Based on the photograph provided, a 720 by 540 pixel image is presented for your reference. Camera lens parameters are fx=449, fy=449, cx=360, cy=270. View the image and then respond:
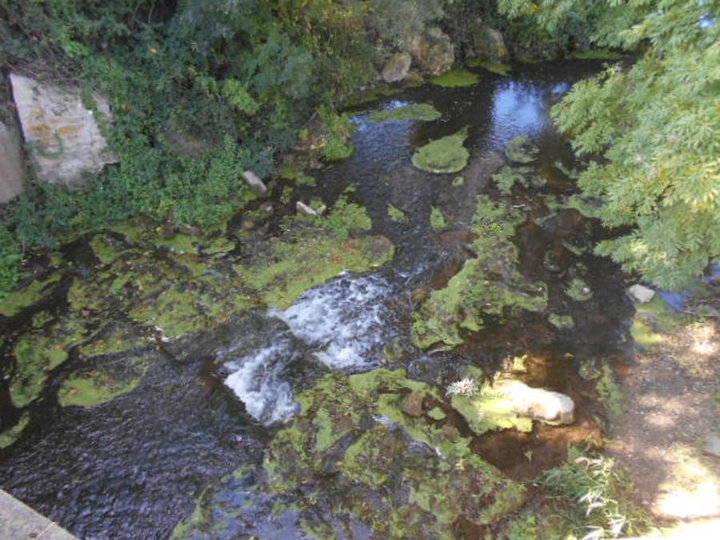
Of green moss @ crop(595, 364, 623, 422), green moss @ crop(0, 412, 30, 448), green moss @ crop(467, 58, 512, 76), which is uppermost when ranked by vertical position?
green moss @ crop(467, 58, 512, 76)

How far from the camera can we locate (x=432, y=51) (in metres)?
15.7

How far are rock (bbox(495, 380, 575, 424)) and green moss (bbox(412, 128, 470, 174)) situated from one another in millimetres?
6350

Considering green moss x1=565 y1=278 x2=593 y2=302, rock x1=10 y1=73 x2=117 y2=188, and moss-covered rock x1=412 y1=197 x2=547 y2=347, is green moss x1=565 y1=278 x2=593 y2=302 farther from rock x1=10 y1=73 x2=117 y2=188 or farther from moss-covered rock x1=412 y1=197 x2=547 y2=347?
rock x1=10 y1=73 x2=117 y2=188

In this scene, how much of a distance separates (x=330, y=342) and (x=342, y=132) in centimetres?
670

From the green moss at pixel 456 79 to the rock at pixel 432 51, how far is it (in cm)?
31

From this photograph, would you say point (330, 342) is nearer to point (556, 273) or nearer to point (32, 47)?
point (556, 273)

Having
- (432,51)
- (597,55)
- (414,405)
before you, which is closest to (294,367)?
(414,405)

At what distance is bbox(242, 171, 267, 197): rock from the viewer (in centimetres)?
1027

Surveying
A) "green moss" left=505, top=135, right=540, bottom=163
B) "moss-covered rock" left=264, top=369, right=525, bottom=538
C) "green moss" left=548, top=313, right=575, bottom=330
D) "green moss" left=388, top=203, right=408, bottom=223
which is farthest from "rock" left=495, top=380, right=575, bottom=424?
"green moss" left=505, top=135, right=540, bottom=163

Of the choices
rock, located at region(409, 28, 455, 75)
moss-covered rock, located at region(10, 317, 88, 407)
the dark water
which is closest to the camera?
the dark water

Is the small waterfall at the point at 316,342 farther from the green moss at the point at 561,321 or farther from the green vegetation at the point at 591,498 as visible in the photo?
the green vegetation at the point at 591,498

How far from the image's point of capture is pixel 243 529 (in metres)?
5.21

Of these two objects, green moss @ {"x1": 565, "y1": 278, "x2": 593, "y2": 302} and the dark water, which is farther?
green moss @ {"x1": 565, "y1": 278, "x2": 593, "y2": 302}

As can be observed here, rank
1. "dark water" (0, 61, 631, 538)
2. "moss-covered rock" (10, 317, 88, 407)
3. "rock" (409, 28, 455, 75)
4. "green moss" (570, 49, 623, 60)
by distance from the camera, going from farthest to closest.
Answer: "green moss" (570, 49, 623, 60)
"rock" (409, 28, 455, 75)
"moss-covered rock" (10, 317, 88, 407)
"dark water" (0, 61, 631, 538)
